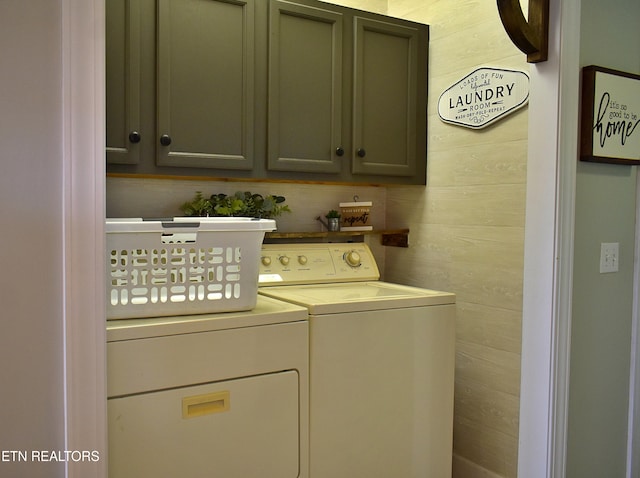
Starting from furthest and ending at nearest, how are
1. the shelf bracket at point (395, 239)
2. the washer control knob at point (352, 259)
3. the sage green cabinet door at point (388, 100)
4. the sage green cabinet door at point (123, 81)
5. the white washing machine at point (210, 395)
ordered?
the shelf bracket at point (395, 239), the washer control knob at point (352, 259), the sage green cabinet door at point (388, 100), the sage green cabinet door at point (123, 81), the white washing machine at point (210, 395)

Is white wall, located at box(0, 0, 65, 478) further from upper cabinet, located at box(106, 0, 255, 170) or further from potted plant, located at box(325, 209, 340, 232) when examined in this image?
potted plant, located at box(325, 209, 340, 232)

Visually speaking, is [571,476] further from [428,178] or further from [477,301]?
[428,178]

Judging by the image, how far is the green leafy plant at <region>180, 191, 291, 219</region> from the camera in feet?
7.35

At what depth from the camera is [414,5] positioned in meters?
2.68

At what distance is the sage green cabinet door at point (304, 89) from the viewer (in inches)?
87.5

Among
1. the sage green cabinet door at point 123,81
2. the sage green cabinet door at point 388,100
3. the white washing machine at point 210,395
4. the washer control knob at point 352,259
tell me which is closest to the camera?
the white washing machine at point 210,395

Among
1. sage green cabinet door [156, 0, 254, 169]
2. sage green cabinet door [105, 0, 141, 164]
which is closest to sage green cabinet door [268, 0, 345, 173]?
sage green cabinet door [156, 0, 254, 169]

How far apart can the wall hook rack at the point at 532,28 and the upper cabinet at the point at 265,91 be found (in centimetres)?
76

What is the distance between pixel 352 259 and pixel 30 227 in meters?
1.57

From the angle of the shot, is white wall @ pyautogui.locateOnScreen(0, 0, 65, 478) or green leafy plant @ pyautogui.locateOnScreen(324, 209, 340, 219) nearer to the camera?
white wall @ pyautogui.locateOnScreen(0, 0, 65, 478)

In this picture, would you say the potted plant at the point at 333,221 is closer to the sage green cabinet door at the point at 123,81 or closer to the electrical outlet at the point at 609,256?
the sage green cabinet door at the point at 123,81

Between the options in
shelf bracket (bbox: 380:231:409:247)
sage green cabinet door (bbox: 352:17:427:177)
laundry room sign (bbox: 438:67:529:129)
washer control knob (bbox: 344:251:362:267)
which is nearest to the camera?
laundry room sign (bbox: 438:67:529:129)

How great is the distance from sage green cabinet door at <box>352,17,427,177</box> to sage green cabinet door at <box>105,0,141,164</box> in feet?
3.05

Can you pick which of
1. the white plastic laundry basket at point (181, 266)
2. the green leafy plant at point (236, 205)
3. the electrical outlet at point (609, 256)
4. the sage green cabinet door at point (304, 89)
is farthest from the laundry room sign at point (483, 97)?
the white plastic laundry basket at point (181, 266)
